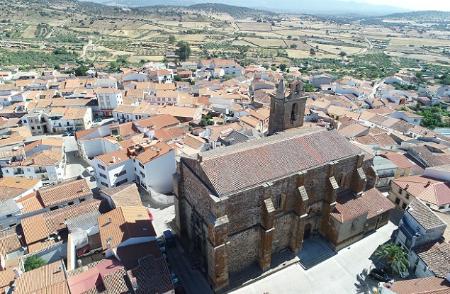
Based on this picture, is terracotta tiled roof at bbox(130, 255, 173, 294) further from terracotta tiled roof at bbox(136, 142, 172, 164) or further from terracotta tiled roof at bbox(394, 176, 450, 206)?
terracotta tiled roof at bbox(394, 176, 450, 206)

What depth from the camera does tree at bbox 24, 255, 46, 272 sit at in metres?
34.2

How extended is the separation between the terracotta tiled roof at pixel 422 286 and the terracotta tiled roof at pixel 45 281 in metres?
29.2

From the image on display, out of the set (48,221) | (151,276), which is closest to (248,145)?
(151,276)

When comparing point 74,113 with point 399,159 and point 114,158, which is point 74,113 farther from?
point 399,159

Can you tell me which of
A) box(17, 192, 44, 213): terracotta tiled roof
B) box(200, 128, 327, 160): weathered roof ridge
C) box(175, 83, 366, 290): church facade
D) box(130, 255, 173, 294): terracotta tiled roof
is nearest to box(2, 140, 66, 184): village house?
box(17, 192, 44, 213): terracotta tiled roof

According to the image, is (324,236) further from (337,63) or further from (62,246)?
(337,63)

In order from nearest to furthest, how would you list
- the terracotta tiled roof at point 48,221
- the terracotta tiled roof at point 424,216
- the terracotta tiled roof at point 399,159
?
the terracotta tiled roof at point 424,216 → the terracotta tiled roof at point 48,221 → the terracotta tiled roof at point 399,159

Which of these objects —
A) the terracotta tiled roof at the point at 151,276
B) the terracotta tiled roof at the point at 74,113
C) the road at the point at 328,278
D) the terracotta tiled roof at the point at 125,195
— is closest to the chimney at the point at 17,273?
the terracotta tiled roof at the point at 151,276

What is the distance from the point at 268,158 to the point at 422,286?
17.6m

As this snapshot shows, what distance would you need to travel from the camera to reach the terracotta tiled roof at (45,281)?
30.0 metres

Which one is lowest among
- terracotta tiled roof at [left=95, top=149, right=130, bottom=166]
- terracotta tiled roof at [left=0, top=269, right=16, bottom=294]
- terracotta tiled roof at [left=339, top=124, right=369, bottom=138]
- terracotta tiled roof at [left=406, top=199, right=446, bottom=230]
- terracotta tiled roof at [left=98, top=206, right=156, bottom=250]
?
terracotta tiled roof at [left=0, top=269, right=16, bottom=294]

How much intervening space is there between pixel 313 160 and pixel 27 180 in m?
40.0

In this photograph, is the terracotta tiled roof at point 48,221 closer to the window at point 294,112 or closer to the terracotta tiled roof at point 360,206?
the window at point 294,112

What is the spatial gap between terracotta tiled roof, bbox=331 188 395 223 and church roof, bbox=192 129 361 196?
556 cm
